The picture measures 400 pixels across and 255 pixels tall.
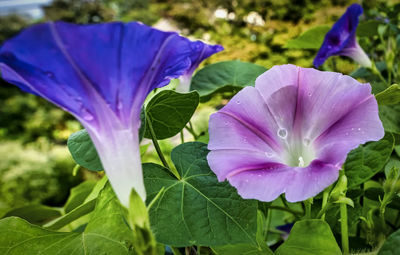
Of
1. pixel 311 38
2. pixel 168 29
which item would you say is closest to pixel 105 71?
pixel 311 38

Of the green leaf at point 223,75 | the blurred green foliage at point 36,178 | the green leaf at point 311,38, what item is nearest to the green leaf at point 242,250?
the green leaf at point 223,75

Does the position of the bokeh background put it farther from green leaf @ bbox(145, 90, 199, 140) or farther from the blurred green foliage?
green leaf @ bbox(145, 90, 199, 140)

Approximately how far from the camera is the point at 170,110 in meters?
0.41

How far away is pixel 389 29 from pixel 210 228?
2.05 ft

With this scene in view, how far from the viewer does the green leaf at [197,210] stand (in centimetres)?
32

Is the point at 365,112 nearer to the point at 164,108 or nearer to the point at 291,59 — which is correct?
the point at 164,108

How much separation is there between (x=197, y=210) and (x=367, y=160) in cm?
21

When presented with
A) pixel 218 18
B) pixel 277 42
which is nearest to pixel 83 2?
pixel 218 18

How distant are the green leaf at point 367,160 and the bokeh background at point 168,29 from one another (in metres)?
3.62

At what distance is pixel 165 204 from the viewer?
345 millimetres

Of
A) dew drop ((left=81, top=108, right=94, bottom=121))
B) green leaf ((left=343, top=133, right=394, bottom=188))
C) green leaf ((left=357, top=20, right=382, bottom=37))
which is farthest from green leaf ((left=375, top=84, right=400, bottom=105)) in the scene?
green leaf ((left=357, top=20, right=382, bottom=37))

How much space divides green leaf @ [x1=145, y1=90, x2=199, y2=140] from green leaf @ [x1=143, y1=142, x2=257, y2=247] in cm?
6

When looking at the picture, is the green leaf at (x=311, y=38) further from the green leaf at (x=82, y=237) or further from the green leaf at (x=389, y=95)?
the green leaf at (x=82, y=237)

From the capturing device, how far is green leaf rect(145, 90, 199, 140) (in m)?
0.39
